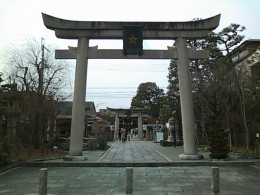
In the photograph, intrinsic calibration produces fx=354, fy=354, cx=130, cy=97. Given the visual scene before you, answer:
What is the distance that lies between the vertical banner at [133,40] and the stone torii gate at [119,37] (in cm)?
25

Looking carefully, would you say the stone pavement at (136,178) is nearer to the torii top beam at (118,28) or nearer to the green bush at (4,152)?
the green bush at (4,152)

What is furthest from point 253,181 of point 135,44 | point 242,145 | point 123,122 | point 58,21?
point 123,122

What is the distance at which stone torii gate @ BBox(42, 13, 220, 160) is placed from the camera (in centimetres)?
1925

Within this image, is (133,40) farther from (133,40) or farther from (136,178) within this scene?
(136,178)

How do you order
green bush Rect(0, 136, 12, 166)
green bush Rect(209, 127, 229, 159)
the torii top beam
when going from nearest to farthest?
green bush Rect(0, 136, 12, 166) → green bush Rect(209, 127, 229, 159) → the torii top beam

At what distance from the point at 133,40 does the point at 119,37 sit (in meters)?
0.89

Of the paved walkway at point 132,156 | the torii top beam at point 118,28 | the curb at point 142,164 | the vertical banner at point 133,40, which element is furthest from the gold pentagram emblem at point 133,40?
the curb at point 142,164

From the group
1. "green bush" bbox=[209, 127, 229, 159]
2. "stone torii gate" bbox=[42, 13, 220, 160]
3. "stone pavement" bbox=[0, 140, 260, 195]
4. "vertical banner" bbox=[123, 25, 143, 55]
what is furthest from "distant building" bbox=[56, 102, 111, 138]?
"green bush" bbox=[209, 127, 229, 159]

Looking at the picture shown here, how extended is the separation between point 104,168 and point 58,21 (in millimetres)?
8580

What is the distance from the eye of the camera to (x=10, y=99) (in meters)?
21.3

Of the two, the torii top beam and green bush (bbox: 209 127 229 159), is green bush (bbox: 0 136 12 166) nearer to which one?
the torii top beam

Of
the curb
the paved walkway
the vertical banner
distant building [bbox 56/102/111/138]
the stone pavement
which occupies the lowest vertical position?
the stone pavement

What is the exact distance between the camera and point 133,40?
19.6m

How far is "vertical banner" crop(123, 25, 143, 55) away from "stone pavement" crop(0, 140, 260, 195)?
6.38 meters
